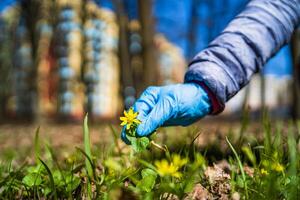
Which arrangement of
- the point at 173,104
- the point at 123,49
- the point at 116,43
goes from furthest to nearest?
the point at 116,43
the point at 123,49
the point at 173,104

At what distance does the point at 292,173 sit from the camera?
996 millimetres

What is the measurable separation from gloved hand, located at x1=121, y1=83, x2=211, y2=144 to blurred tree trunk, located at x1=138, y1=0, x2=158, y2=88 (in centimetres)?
778

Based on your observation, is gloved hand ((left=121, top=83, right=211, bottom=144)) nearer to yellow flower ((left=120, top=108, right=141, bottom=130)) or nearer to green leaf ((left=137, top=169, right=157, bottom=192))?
yellow flower ((left=120, top=108, right=141, bottom=130))

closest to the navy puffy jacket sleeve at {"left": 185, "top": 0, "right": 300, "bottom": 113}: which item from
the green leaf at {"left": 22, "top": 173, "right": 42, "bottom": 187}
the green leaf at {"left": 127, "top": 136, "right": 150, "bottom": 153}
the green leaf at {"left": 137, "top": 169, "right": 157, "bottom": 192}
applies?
the green leaf at {"left": 127, "top": 136, "right": 150, "bottom": 153}

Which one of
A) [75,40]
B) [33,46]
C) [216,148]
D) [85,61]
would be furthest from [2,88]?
[216,148]

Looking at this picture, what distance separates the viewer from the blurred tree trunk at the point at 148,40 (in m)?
9.62

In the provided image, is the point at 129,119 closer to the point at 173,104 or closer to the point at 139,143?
the point at 139,143

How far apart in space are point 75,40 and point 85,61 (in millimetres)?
27160

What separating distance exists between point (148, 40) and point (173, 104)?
8140 millimetres

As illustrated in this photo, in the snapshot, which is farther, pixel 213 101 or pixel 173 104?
pixel 213 101

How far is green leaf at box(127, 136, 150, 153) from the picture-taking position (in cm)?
127

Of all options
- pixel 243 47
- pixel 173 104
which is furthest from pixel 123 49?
pixel 173 104

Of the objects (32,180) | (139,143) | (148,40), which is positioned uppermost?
(148,40)

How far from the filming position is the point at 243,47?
189cm
